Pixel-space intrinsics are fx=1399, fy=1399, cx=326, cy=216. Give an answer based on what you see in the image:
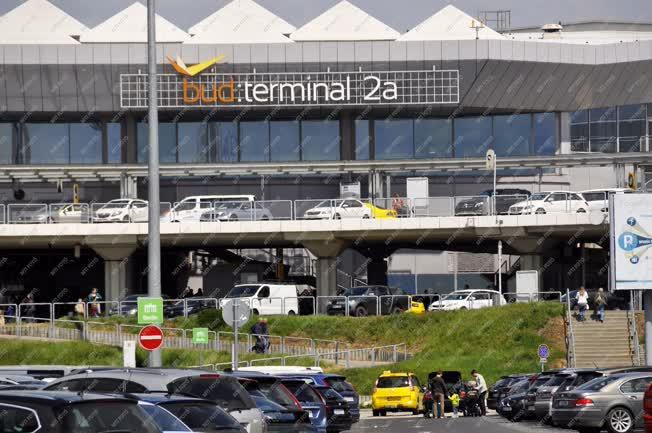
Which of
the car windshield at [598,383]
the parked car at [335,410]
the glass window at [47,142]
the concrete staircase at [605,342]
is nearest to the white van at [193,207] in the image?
the glass window at [47,142]

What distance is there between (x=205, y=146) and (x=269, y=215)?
39.4 feet

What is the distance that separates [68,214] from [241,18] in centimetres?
1713

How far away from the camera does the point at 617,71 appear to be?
7194 cm

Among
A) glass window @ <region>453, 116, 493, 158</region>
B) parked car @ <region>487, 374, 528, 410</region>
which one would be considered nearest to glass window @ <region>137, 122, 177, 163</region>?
glass window @ <region>453, 116, 493, 158</region>

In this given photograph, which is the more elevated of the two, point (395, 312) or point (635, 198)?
point (635, 198)

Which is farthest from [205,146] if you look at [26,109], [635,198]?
[635,198]

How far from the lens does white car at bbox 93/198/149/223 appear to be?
6166 cm

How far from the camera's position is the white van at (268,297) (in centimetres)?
5841

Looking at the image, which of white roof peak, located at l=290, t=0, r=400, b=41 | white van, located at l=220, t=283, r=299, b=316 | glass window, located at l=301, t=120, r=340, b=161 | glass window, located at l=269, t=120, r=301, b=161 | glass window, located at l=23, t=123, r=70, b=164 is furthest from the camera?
glass window, located at l=269, t=120, r=301, b=161

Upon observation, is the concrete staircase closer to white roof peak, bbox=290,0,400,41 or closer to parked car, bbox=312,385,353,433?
parked car, bbox=312,385,353,433

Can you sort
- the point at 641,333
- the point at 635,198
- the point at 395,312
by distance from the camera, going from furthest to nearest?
the point at 395,312, the point at 641,333, the point at 635,198

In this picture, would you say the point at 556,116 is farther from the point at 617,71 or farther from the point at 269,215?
the point at 269,215

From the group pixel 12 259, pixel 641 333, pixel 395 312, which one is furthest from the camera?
pixel 12 259

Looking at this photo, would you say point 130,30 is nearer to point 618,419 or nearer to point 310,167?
point 310,167
